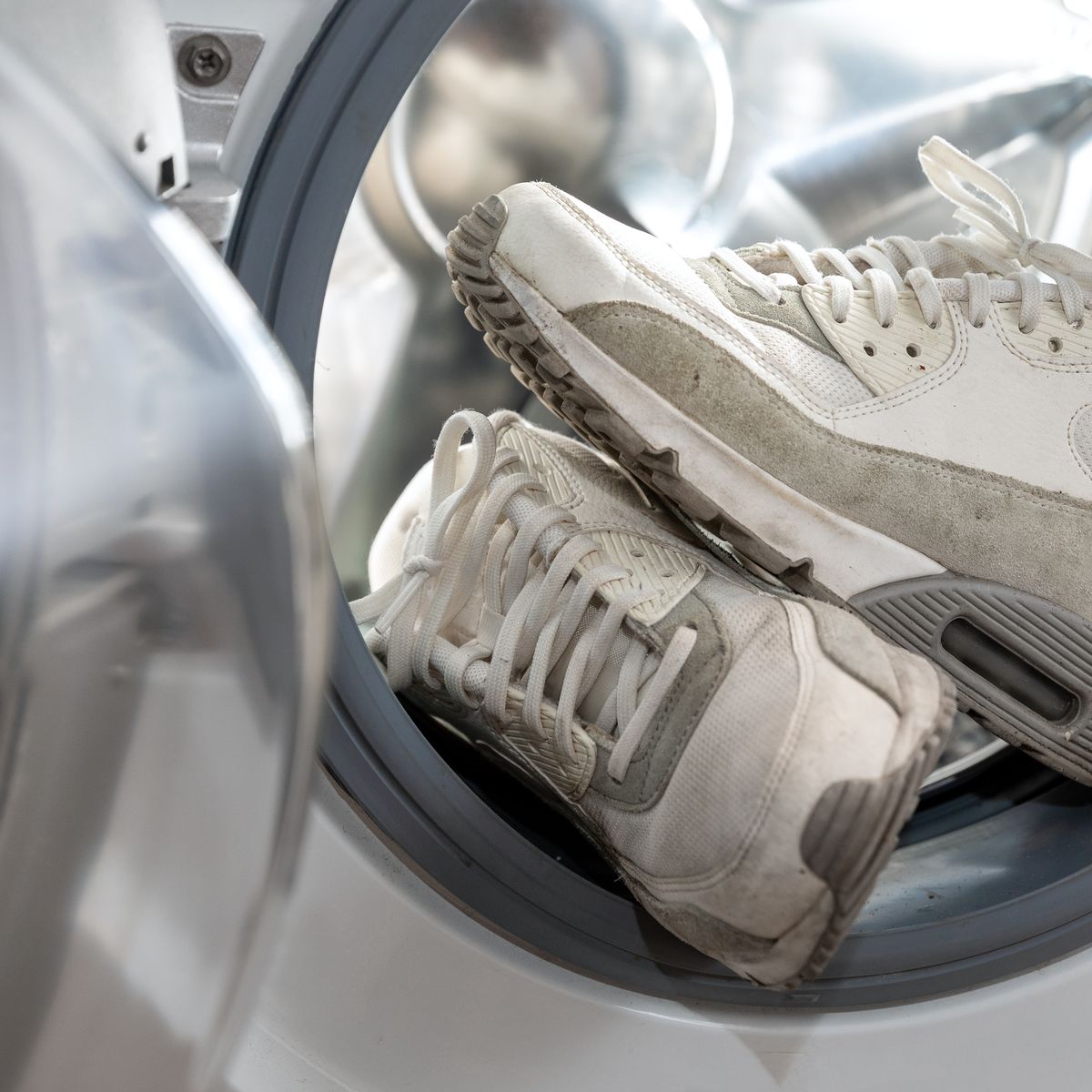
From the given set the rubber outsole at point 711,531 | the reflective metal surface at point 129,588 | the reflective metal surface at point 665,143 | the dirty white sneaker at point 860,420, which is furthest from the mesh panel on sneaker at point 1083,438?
the reflective metal surface at point 129,588

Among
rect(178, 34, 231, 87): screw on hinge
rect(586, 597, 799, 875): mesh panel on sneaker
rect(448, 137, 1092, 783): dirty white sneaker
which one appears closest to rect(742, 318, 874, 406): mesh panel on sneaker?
rect(448, 137, 1092, 783): dirty white sneaker

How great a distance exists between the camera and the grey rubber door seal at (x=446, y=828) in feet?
1.43

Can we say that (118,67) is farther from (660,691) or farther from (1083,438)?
(1083,438)

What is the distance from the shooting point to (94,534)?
239mm

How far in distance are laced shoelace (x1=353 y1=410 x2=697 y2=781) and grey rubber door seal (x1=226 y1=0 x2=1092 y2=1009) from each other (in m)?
0.04

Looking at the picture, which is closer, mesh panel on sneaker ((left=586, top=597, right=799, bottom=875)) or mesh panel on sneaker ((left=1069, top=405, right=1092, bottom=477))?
mesh panel on sneaker ((left=586, top=597, right=799, bottom=875))

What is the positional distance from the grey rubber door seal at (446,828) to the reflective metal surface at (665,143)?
21cm

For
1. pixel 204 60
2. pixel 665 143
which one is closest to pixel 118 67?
pixel 204 60

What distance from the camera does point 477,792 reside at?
545mm

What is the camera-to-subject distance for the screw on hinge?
1.31 ft

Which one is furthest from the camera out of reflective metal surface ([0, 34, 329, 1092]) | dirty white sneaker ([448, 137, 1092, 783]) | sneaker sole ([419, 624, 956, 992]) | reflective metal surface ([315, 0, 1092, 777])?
reflective metal surface ([315, 0, 1092, 777])

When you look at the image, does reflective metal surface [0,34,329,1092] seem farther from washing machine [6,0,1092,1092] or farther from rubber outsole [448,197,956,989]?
rubber outsole [448,197,956,989]

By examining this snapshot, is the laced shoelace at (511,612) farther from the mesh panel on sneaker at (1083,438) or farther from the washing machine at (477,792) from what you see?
the mesh panel on sneaker at (1083,438)

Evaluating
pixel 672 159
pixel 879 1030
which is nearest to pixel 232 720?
pixel 879 1030
